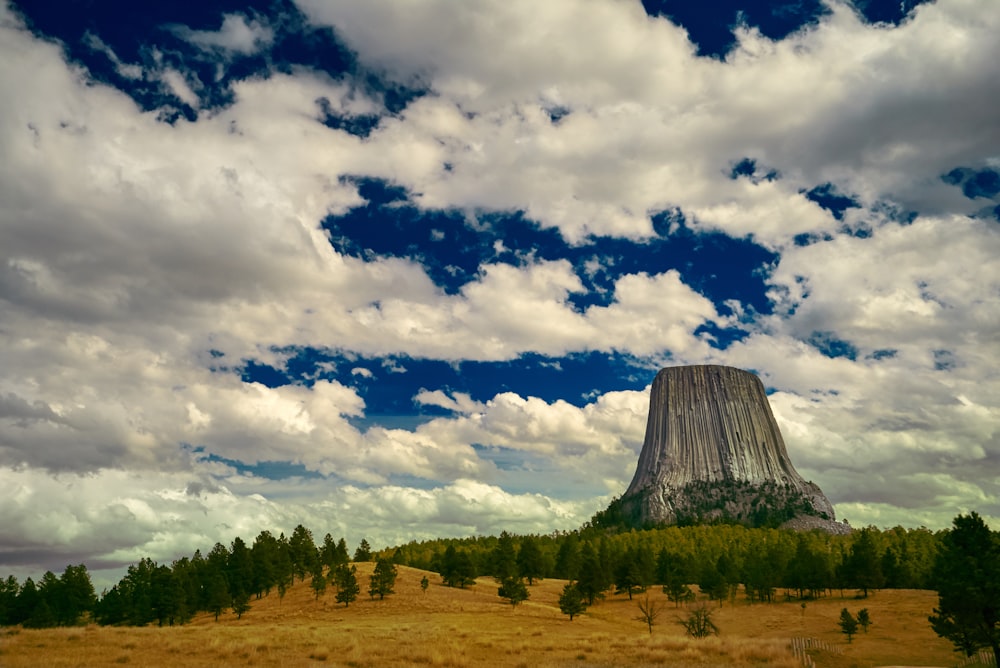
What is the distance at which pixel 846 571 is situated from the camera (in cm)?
10062

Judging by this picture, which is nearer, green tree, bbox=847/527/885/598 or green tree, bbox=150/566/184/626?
green tree, bbox=150/566/184/626

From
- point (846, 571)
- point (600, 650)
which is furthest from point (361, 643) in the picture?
point (846, 571)

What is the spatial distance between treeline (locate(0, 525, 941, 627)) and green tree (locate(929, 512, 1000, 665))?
172 feet

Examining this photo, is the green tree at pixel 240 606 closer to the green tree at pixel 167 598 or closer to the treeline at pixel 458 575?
the treeline at pixel 458 575

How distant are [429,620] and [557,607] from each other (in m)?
34.0

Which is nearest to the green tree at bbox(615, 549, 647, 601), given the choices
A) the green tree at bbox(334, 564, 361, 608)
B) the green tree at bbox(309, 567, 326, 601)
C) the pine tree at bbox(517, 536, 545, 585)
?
the pine tree at bbox(517, 536, 545, 585)

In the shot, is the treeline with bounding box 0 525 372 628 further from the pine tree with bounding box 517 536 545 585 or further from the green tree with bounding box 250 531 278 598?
the pine tree with bounding box 517 536 545 585

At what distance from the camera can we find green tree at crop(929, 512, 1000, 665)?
40.1 m

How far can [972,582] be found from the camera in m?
40.4

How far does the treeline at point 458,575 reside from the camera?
89.3 metres

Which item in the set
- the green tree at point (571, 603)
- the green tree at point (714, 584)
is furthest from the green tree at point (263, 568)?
the green tree at point (714, 584)

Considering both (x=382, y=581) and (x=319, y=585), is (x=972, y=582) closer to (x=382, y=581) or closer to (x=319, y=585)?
(x=382, y=581)

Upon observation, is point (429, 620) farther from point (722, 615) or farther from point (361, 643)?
point (722, 615)

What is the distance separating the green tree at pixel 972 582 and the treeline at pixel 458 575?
5244 centimetres
